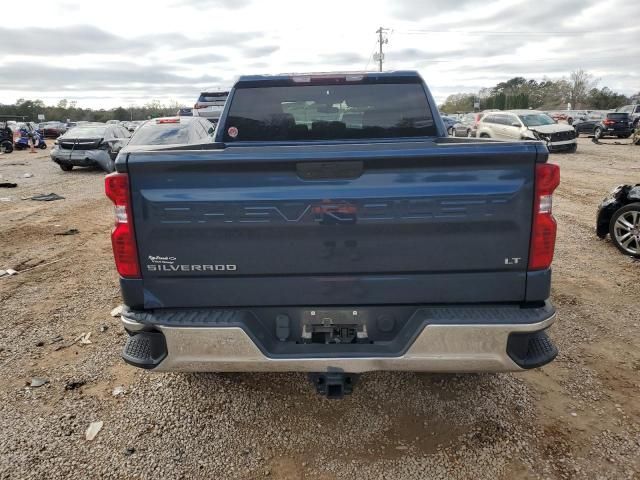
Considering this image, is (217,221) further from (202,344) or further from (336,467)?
(336,467)

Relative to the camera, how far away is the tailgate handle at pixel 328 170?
2.39 m

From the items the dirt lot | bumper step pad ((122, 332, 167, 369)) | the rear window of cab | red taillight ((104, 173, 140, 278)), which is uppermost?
the rear window of cab

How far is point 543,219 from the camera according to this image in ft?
7.91

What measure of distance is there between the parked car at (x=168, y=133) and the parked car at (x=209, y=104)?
435cm

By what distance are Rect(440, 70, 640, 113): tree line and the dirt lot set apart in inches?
2582

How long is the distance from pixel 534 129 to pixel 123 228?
70.0 feet

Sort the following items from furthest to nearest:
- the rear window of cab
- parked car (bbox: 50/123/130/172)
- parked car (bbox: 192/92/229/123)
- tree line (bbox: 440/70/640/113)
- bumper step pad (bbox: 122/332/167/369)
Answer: tree line (bbox: 440/70/640/113) < parked car (bbox: 192/92/229/123) < parked car (bbox: 50/123/130/172) < the rear window of cab < bumper step pad (bbox: 122/332/167/369)

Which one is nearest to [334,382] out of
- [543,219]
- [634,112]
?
[543,219]

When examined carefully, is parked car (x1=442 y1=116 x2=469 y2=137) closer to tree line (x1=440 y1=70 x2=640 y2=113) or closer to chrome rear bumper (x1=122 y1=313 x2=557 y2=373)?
chrome rear bumper (x1=122 y1=313 x2=557 y2=373)

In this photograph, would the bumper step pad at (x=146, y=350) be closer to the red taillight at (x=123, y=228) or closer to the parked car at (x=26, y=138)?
the red taillight at (x=123, y=228)

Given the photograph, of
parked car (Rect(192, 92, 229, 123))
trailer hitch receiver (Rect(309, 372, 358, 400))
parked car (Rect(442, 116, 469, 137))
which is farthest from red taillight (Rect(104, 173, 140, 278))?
parked car (Rect(192, 92, 229, 123))

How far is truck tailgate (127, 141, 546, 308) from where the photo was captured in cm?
237

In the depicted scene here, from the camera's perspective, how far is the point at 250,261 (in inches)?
98.1

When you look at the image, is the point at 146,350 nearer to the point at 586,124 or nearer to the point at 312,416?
the point at 312,416
